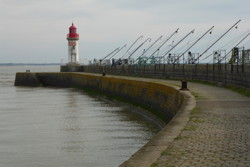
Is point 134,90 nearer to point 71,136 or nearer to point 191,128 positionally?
point 71,136

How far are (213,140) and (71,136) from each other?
8.47 m

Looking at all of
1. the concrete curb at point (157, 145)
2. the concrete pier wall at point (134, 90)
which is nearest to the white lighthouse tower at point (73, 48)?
the concrete pier wall at point (134, 90)

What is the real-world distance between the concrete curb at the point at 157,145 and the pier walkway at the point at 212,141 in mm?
66

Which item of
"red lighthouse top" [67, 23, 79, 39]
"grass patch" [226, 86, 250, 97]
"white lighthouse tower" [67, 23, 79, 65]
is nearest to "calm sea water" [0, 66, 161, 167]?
"grass patch" [226, 86, 250, 97]

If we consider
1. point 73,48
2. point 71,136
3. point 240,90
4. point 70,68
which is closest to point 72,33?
point 73,48

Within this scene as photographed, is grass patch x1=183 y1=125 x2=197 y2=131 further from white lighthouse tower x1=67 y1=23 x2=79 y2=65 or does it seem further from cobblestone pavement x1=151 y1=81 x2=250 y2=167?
white lighthouse tower x1=67 y1=23 x2=79 y2=65

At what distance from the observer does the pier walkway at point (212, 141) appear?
685cm

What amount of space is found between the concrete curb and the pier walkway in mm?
66

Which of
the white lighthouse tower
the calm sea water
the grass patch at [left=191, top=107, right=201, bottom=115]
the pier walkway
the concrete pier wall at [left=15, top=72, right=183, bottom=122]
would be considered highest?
the white lighthouse tower

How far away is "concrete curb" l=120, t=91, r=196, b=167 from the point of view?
22.3 feet

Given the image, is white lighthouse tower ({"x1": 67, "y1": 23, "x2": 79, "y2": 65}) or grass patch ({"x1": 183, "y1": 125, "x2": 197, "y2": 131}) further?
white lighthouse tower ({"x1": 67, "y1": 23, "x2": 79, "y2": 65})

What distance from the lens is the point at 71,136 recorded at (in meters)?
16.2

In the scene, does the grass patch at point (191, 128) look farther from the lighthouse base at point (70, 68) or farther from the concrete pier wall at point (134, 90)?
the lighthouse base at point (70, 68)

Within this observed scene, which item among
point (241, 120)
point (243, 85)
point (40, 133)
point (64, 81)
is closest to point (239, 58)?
point (243, 85)
